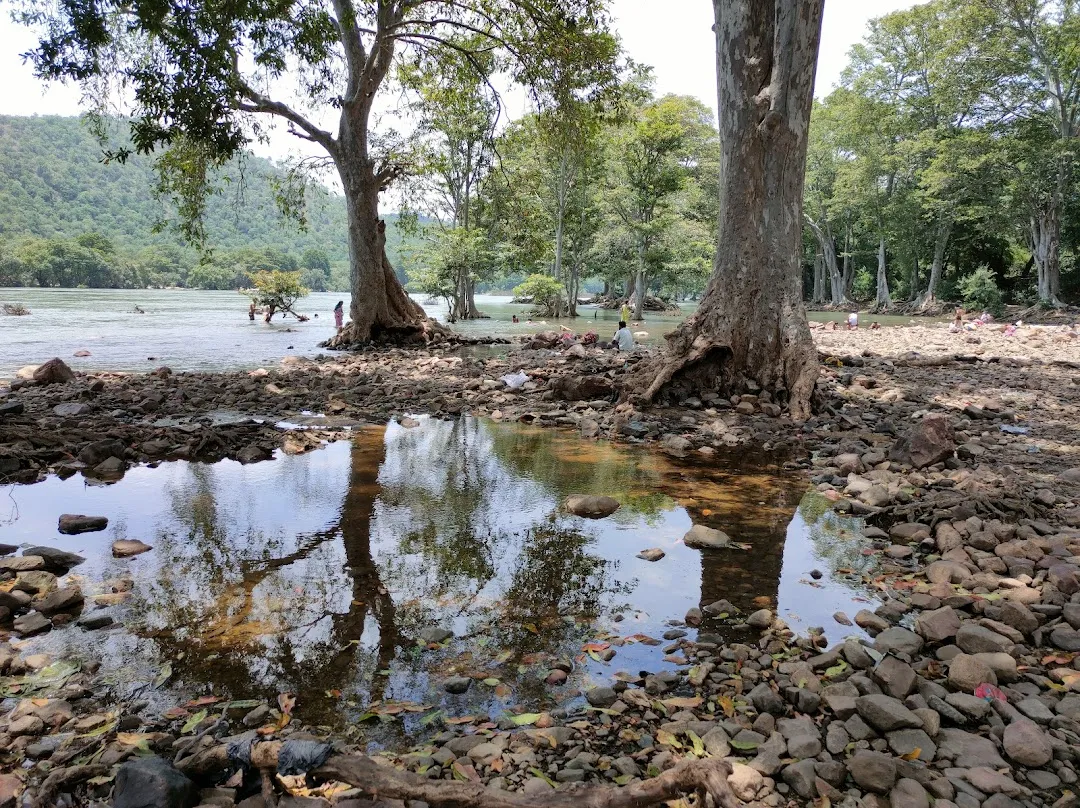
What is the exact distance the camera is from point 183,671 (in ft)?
9.74

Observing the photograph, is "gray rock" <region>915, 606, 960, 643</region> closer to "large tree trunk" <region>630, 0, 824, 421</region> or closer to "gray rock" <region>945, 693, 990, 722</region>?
"gray rock" <region>945, 693, 990, 722</region>

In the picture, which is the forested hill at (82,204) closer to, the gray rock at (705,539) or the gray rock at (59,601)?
the gray rock at (705,539)

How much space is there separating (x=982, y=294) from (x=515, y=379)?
35.2 metres

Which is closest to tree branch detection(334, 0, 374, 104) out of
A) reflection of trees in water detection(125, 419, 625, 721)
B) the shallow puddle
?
the shallow puddle

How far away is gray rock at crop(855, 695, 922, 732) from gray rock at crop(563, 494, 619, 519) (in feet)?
9.30

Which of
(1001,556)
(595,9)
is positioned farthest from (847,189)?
(1001,556)

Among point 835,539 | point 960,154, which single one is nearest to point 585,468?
point 835,539

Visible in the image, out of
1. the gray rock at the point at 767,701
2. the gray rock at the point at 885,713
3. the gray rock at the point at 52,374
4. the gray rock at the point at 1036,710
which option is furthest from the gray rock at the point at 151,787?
the gray rock at the point at 52,374

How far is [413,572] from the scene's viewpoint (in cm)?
414

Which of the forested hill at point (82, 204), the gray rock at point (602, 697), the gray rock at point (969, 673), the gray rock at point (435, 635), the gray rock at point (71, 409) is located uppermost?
the forested hill at point (82, 204)

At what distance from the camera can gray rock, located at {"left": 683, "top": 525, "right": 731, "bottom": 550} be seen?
4555 millimetres

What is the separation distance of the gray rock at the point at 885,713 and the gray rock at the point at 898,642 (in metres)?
0.53

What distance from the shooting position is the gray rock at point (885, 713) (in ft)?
8.11

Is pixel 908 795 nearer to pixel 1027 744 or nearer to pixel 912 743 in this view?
pixel 912 743
